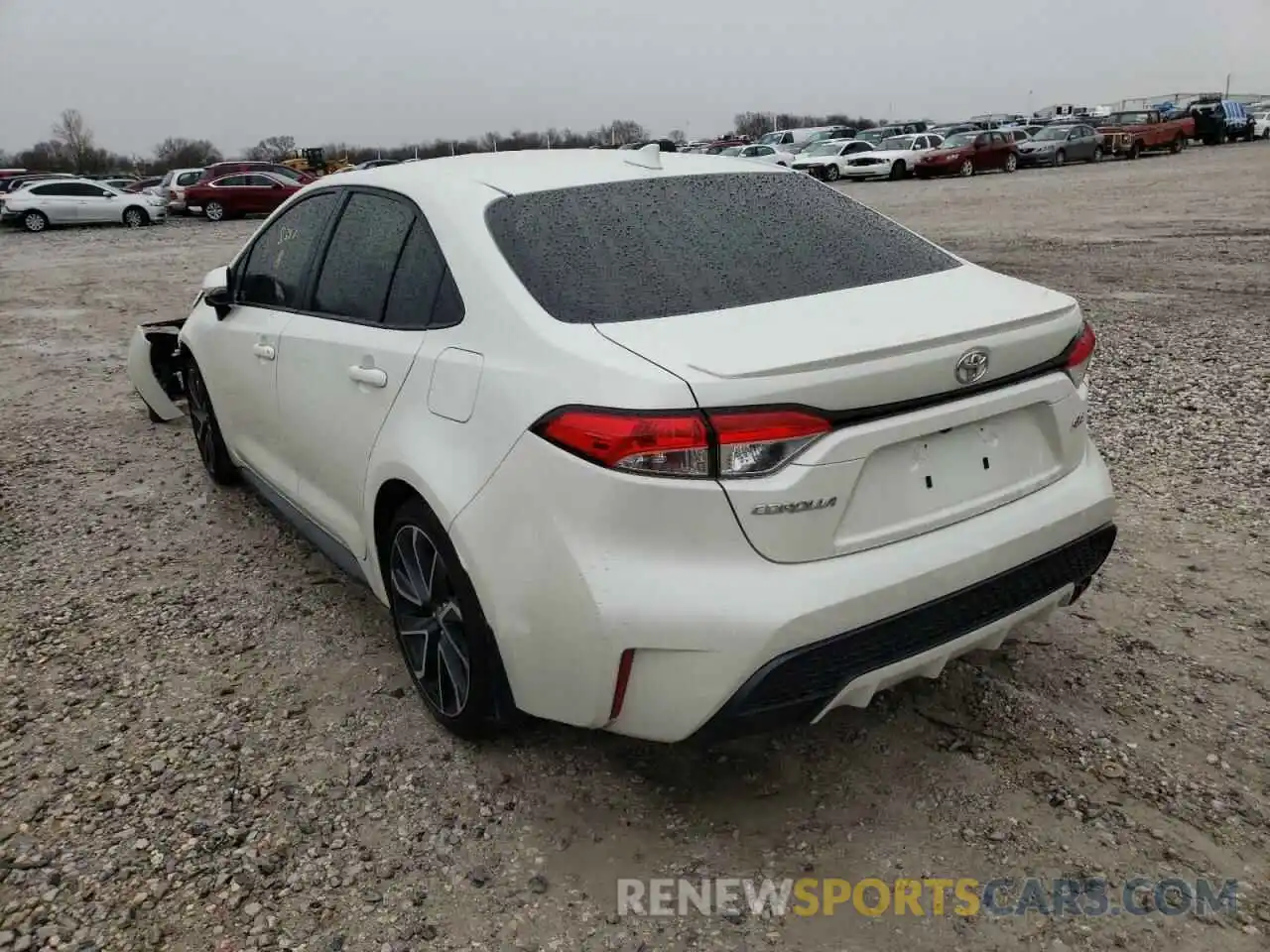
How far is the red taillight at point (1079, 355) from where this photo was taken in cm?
259

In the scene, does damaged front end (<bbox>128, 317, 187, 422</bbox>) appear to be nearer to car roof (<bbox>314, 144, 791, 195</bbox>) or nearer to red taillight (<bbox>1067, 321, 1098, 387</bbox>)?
car roof (<bbox>314, 144, 791, 195</bbox>)

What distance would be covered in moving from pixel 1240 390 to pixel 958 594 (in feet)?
15.3

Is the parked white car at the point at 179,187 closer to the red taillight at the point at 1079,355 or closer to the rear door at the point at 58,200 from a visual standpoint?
the rear door at the point at 58,200

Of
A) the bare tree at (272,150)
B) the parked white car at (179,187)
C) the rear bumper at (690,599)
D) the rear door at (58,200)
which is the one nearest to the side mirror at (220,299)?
the rear bumper at (690,599)

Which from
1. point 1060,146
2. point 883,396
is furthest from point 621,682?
point 1060,146

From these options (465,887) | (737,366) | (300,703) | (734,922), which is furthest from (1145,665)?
(300,703)

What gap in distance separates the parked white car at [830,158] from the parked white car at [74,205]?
19445mm

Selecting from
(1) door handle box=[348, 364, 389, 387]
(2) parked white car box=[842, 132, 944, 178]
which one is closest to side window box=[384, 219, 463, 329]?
(1) door handle box=[348, 364, 389, 387]

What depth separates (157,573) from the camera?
13.8ft

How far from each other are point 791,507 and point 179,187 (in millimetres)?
32346

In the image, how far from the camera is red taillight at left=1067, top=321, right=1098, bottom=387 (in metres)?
2.59

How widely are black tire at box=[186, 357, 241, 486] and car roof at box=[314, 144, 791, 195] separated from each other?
1.90 m

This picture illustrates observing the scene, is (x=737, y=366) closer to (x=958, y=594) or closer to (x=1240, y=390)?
(x=958, y=594)

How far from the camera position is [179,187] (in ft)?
97.8
